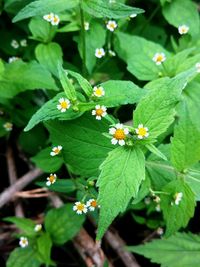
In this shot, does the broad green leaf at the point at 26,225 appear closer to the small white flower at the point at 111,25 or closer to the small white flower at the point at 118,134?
the small white flower at the point at 118,134

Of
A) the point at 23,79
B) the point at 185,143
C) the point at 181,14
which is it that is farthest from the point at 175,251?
the point at 181,14

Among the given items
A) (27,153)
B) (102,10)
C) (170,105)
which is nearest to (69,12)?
(102,10)

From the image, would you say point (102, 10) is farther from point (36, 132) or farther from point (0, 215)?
point (0, 215)

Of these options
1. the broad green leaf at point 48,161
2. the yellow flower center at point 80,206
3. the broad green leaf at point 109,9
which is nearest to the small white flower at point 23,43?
the broad green leaf at point 48,161

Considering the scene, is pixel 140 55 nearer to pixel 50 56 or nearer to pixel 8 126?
pixel 50 56

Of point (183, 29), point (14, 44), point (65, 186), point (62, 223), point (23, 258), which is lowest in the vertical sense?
point (23, 258)
